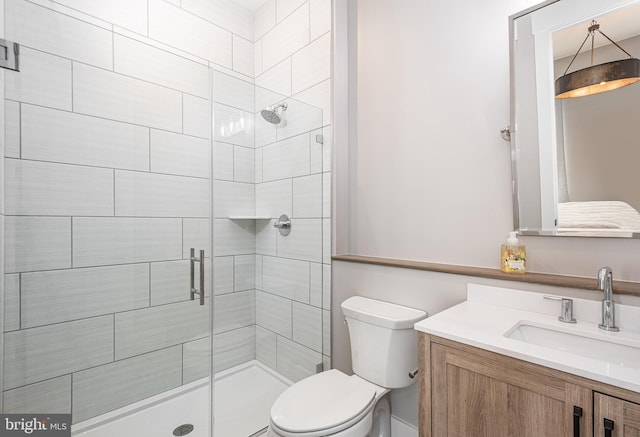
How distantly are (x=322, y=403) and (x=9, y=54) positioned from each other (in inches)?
69.3

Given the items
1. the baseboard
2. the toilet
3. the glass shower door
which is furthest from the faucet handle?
the glass shower door

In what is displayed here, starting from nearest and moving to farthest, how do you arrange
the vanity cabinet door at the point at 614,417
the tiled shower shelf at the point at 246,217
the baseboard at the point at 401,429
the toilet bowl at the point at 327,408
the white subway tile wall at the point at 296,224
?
the vanity cabinet door at the point at 614,417 < the toilet bowl at the point at 327,408 < the baseboard at the point at 401,429 < the tiled shower shelf at the point at 246,217 < the white subway tile wall at the point at 296,224

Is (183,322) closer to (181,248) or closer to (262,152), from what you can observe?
(181,248)

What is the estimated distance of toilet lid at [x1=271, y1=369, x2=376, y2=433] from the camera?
115 centimetres

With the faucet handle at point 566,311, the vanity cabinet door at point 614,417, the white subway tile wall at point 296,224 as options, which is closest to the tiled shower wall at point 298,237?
the white subway tile wall at point 296,224

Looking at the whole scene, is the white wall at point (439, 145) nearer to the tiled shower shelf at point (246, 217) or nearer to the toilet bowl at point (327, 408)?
the tiled shower shelf at point (246, 217)

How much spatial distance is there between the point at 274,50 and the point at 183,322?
6.08 feet

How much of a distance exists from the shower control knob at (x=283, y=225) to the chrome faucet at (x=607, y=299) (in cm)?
138

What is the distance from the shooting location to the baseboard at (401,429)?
1526mm

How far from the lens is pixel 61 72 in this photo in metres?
1.30

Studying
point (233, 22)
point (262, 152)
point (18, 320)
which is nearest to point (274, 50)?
point (233, 22)

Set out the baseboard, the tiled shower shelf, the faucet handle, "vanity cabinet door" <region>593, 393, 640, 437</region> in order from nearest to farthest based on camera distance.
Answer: "vanity cabinet door" <region>593, 393, 640, 437</region> → the faucet handle → the baseboard → the tiled shower shelf

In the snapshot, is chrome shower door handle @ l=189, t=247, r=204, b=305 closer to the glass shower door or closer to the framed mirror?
the glass shower door

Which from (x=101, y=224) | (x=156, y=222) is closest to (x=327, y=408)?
(x=156, y=222)
